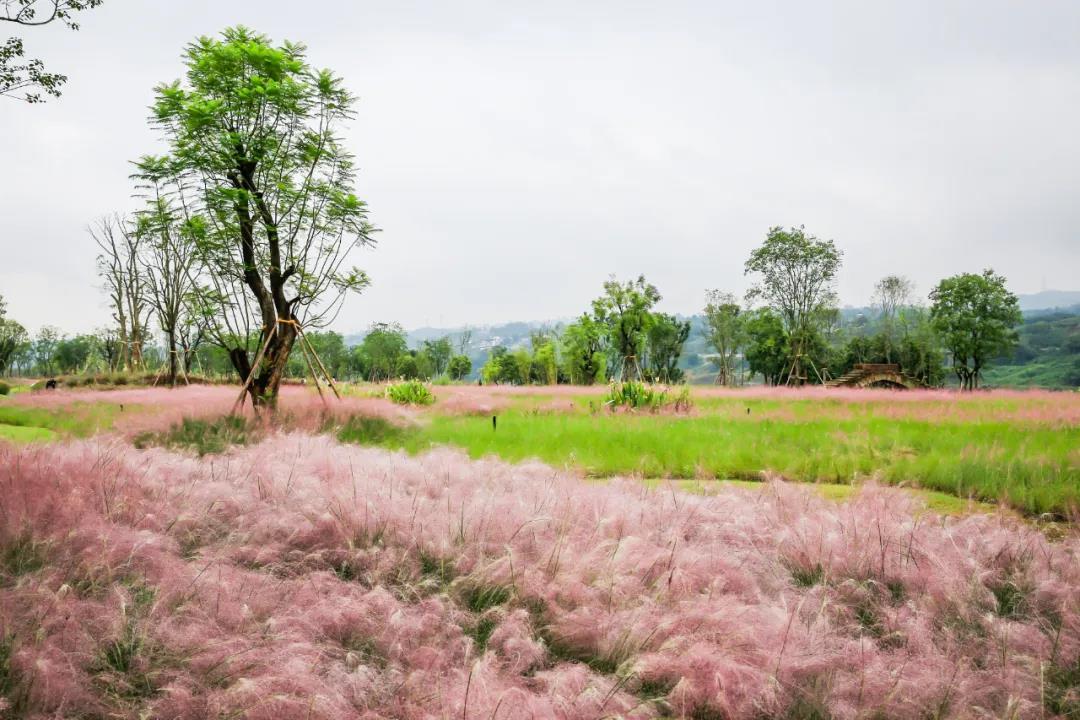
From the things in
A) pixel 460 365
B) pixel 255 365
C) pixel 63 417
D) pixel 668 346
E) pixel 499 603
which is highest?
pixel 668 346

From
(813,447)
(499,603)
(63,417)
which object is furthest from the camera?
(63,417)

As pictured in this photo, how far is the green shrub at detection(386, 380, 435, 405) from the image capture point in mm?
15312

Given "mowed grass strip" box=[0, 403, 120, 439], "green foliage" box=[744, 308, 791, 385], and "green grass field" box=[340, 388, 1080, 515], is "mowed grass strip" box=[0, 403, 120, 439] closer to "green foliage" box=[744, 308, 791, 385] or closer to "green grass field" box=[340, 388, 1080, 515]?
"green grass field" box=[340, 388, 1080, 515]

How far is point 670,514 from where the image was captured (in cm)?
388

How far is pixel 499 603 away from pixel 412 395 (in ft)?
42.9

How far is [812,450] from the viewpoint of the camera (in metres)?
7.15

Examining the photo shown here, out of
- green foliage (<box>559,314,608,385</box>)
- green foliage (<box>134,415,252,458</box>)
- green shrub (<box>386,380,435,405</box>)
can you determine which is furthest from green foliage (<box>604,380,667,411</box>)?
green foliage (<box>559,314,608,385</box>)

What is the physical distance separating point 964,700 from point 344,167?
997cm

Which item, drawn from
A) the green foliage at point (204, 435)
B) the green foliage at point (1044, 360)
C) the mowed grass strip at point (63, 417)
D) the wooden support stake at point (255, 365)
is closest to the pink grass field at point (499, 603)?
A: the green foliage at point (204, 435)

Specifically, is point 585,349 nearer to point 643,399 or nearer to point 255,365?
point 643,399

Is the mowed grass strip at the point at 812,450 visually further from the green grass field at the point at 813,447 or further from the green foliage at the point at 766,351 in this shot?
the green foliage at the point at 766,351

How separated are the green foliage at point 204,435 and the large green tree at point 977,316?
45.3m

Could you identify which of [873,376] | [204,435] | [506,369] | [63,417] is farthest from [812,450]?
[506,369]

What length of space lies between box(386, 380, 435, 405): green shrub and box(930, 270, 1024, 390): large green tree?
3944 cm
